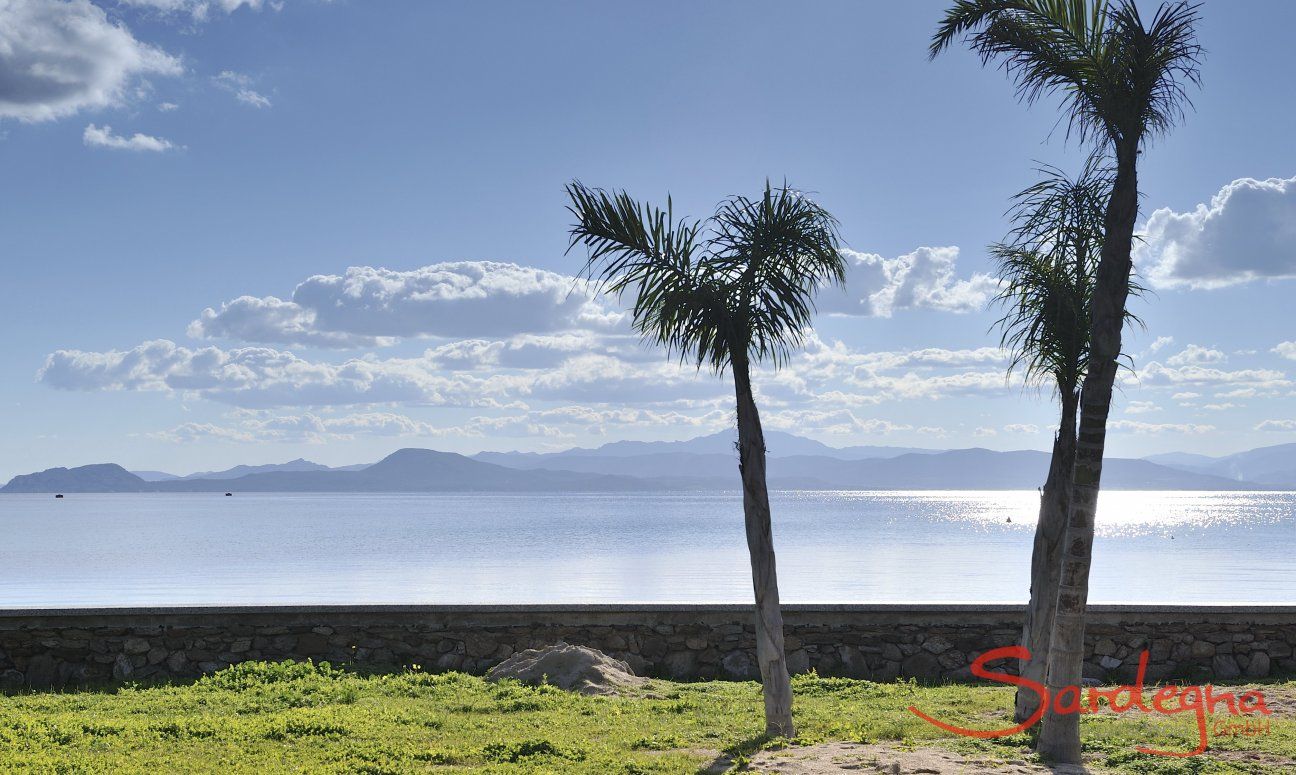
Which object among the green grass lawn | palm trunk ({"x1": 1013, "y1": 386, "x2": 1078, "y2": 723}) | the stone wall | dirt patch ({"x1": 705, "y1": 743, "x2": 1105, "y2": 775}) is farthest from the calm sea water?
dirt patch ({"x1": 705, "y1": 743, "x2": 1105, "y2": 775})

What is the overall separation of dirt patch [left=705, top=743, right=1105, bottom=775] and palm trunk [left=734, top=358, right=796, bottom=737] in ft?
2.43

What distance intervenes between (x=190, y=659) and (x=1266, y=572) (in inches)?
1991

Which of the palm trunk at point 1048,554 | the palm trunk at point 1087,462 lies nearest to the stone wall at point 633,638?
the palm trunk at point 1048,554

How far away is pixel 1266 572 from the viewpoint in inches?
1996

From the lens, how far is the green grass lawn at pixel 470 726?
29.6 ft

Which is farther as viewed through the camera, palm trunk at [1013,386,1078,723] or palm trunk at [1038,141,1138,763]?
palm trunk at [1013,386,1078,723]

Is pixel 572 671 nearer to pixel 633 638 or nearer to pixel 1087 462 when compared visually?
pixel 633 638

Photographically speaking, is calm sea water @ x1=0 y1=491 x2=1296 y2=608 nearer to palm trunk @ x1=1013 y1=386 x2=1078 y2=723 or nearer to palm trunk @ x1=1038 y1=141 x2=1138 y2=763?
palm trunk @ x1=1013 y1=386 x2=1078 y2=723

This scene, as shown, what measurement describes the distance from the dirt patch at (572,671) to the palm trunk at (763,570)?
2.93 meters

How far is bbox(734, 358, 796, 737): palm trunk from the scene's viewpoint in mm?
9898

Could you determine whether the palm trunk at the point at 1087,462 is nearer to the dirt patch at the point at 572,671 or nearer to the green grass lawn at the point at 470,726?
the green grass lawn at the point at 470,726

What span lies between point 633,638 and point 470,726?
4.19m

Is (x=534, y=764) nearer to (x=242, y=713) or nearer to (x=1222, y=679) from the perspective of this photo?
(x=242, y=713)

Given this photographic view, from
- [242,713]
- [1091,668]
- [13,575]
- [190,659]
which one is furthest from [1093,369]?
[13,575]
